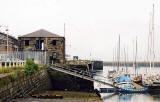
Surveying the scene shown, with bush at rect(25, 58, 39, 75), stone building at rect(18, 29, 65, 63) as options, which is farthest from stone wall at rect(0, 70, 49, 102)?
stone building at rect(18, 29, 65, 63)

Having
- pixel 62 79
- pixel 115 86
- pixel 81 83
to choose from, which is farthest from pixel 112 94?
pixel 62 79

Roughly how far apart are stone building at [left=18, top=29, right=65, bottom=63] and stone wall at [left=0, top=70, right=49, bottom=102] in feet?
44.8

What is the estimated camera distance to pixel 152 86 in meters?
50.9

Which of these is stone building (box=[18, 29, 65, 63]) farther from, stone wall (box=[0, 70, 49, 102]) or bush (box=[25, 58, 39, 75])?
bush (box=[25, 58, 39, 75])

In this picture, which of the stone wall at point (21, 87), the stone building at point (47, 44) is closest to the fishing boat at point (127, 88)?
the stone building at point (47, 44)

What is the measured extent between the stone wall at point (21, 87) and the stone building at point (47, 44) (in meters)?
13.6

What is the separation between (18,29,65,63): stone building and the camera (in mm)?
47150

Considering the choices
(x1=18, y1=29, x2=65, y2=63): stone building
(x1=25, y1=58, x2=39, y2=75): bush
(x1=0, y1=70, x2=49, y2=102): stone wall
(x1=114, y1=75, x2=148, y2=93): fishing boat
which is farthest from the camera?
(x1=114, y1=75, x2=148, y2=93): fishing boat

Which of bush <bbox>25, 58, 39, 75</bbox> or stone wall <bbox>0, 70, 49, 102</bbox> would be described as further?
bush <bbox>25, 58, 39, 75</bbox>

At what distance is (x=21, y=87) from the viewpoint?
75.0 feet

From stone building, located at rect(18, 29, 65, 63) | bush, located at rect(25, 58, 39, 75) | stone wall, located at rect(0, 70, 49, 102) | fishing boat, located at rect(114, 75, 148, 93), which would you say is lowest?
fishing boat, located at rect(114, 75, 148, 93)

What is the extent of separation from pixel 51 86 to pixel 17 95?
1957cm

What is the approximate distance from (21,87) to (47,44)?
82.4ft

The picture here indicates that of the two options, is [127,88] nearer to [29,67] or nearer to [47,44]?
[47,44]
